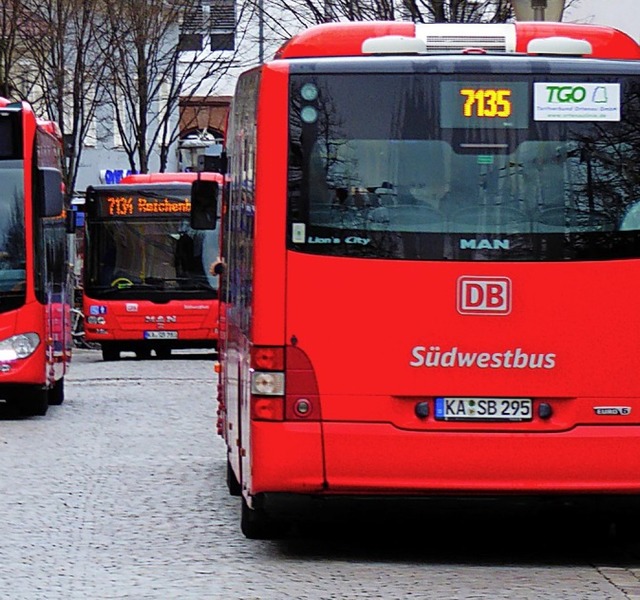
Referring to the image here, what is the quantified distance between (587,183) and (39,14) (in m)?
35.0

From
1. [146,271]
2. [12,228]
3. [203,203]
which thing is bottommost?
[146,271]

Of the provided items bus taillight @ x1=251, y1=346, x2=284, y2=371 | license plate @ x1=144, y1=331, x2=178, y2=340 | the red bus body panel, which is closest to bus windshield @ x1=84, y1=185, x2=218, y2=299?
the red bus body panel

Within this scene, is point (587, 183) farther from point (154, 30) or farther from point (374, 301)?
point (154, 30)

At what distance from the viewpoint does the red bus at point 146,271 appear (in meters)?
33.1

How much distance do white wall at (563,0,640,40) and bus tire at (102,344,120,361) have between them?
1006 centimetres

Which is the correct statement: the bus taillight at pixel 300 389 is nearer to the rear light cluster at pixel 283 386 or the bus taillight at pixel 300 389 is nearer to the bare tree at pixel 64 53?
the rear light cluster at pixel 283 386

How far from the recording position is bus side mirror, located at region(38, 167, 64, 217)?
62.5 ft

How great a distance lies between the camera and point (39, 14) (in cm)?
4309

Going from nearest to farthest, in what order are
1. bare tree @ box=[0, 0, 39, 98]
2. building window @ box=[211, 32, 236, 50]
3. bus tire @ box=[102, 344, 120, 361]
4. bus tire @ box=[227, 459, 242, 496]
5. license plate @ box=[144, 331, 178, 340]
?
1. bus tire @ box=[227, 459, 242, 496]
2. license plate @ box=[144, 331, 178, 340]
3. bus tire @ box=[102, 344, 120, 361]
4. bare tree @ box=[0, 0, 39, 98]
5. building window @ box=[211, 32, 236, 50]

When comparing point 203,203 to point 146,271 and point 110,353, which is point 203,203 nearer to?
point 146,271

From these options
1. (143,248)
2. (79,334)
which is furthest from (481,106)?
(79,334)

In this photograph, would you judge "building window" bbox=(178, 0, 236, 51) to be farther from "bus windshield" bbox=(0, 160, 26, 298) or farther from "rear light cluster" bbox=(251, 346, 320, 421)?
"rear light cluster" bbox=(251, 346, 320, 421)

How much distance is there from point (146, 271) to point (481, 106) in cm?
2457

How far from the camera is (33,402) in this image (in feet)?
63.9
